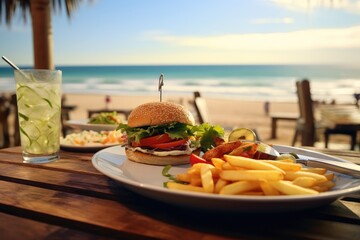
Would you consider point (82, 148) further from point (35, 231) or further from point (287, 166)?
point (287, 166)

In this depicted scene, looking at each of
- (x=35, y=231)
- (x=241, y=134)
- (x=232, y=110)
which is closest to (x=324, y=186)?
(x=241, y=134)

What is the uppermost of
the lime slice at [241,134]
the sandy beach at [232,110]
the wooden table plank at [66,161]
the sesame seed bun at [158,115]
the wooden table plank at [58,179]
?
the sesame seed bun at [158,115]

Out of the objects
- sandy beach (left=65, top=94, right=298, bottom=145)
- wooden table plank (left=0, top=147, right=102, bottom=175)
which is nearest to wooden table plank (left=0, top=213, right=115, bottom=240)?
wooden table plank (left=0, top=147, right=102, bottom=175)

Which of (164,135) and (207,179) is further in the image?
(164,135)

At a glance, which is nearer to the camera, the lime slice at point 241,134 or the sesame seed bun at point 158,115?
the lime slice at point 241,134

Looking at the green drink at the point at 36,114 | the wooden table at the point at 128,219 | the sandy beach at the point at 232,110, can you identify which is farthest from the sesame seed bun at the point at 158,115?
the sandy beach at the point at 232,110

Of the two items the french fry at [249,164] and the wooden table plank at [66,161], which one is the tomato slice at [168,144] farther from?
the french fry at [249,164]

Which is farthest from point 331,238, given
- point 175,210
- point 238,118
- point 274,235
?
point 238,118
